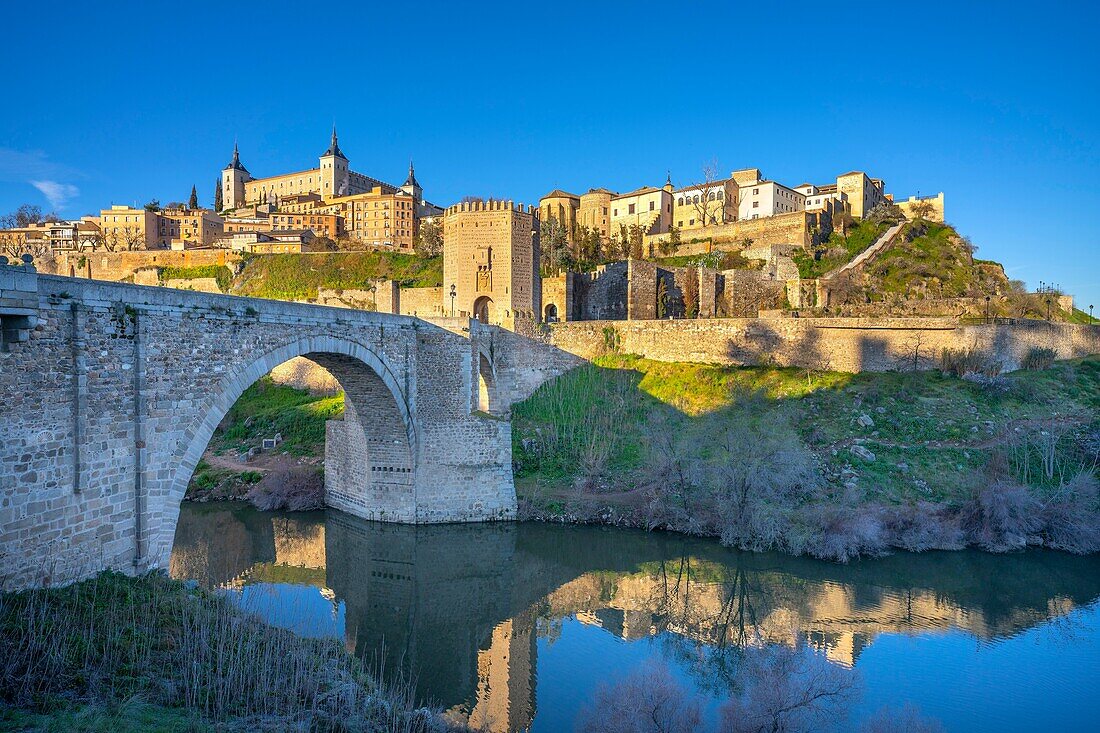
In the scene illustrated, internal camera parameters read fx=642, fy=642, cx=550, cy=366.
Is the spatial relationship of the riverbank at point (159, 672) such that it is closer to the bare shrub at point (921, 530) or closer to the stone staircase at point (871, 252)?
the bare shrub at point (921, 530)

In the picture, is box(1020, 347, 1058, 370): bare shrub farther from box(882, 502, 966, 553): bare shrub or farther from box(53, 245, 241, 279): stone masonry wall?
box(53, 245, 241, 279): stone masonry wall

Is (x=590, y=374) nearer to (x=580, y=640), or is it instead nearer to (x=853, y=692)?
(x=580, y=640)

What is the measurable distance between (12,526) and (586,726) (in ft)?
26.1

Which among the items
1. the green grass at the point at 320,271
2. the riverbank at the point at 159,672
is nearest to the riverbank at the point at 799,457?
the riverbank at the point at 159,672

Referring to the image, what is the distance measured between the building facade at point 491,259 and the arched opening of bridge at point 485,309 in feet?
0.15

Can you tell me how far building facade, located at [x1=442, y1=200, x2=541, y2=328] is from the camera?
29078mm

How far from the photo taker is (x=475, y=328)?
21.1m

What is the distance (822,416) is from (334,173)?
2771 inches

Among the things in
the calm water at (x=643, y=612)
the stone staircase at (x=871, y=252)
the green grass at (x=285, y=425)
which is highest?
the stone staircase at (x=871, y=252)

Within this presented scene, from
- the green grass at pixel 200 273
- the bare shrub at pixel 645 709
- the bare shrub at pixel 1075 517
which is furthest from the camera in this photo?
the green grass at pixel 200 273

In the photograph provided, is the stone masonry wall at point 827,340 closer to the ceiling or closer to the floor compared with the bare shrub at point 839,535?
closer to the ceiling

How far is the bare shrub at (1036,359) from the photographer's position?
75.3ft

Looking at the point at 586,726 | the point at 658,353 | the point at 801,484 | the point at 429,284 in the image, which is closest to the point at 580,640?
the point at 586,726

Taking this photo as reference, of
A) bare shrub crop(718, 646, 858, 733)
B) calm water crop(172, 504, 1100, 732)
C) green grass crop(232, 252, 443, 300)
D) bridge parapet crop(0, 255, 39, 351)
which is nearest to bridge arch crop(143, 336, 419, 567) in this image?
calm water crop(172, 504, 1100, 732)
